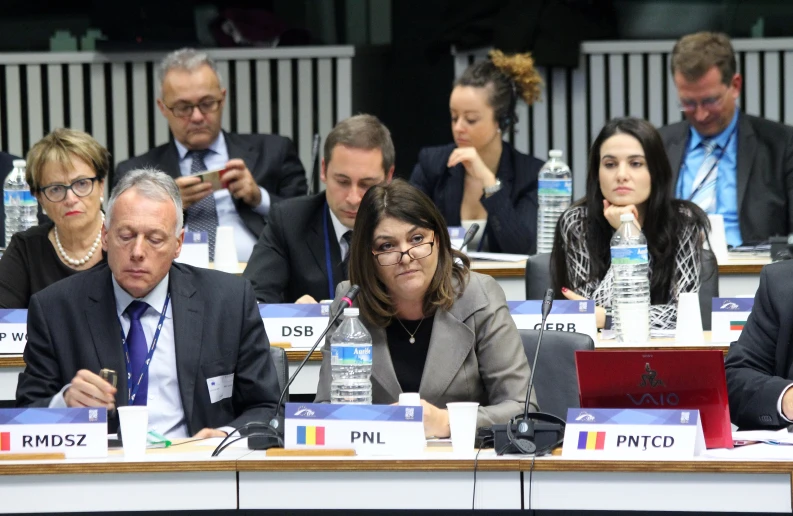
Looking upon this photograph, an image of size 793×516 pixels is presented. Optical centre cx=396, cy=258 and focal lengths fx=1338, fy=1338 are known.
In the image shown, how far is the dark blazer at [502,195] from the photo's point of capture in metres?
6.09

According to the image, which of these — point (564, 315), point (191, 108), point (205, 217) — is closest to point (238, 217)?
point (205, 217)

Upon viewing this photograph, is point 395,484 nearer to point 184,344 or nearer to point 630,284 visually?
point 184,344

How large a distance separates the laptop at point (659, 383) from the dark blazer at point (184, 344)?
1.05 meters

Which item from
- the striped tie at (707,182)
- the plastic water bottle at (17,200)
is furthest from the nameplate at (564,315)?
the plastic water bottle at (17,200)

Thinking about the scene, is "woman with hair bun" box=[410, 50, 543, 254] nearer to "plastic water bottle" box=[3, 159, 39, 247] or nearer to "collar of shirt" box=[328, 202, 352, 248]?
"collar of shirt" box=[328, 202, 352, 248]

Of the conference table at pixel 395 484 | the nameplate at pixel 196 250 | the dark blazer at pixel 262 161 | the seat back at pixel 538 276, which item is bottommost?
the conference table at pixel 395 484

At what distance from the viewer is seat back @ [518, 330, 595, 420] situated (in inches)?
147

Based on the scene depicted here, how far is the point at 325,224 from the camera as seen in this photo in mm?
5105

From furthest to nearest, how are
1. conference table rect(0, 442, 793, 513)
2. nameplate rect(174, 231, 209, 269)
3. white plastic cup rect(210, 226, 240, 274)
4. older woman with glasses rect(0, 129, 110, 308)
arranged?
white plastic cup rect(210, 226, 240, 274)
nameplate rect(174, 231, 209, 269)
older woman with glasses rect(0, 129, 110, 308)
conference table rect(0, 442, 793, 513)

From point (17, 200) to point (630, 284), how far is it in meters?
3.33

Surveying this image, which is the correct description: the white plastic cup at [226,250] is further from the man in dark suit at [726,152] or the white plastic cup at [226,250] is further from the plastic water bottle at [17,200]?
the man in dark suit at [726,152]

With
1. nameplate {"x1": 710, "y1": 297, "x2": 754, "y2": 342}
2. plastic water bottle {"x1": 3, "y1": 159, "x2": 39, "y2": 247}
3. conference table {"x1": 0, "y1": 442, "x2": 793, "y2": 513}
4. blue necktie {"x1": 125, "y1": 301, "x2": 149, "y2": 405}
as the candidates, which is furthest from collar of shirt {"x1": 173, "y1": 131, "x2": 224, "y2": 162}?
conference table {"x1": 0, "y1": 442, "x2": 793, "y2": 513}

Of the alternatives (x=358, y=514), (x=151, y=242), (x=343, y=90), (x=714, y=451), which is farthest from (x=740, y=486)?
(x=343, y=90)

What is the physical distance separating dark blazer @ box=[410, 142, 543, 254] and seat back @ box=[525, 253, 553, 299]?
1077 millimetres
